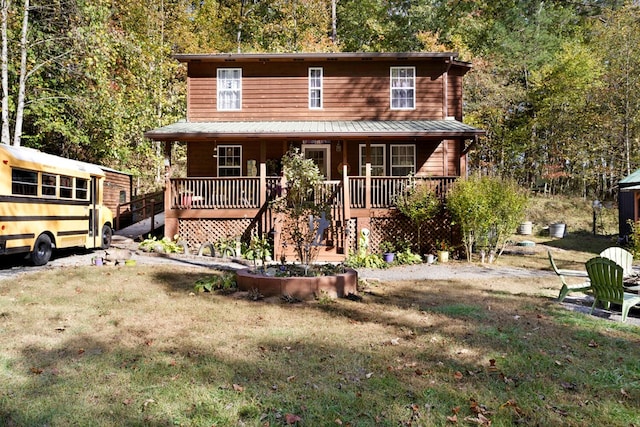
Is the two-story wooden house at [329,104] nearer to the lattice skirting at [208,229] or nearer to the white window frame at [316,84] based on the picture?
the white window frame at [316,84]

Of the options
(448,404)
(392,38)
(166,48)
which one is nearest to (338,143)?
(166,48)

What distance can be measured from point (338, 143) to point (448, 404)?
1438cm

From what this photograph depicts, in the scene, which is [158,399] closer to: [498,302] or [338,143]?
[498,302]

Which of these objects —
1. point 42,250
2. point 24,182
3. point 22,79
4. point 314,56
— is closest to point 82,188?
point 42,250

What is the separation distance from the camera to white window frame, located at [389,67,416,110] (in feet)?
57.9

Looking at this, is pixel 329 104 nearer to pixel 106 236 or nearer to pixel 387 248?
pixel 387 248

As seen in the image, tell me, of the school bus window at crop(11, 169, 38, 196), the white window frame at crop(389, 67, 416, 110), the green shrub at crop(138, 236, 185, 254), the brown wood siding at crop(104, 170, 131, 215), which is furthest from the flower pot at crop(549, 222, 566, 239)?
the brown wood siding at crop(104, 170, 131, 215)

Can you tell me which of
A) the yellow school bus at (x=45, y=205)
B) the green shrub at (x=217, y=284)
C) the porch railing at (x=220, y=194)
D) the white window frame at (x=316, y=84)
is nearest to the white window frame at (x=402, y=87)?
the white window frame at (x=316, y=84)

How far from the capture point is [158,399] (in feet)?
11.9

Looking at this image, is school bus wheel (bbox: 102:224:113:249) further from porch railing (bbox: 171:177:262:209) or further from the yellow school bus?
porch railing (bbox: 171:177:262:209)

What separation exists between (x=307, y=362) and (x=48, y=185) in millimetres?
9863

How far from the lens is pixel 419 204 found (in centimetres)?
1324

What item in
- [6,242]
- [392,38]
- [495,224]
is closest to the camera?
[6,242]

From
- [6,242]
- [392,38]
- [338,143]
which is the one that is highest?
[392,38]
